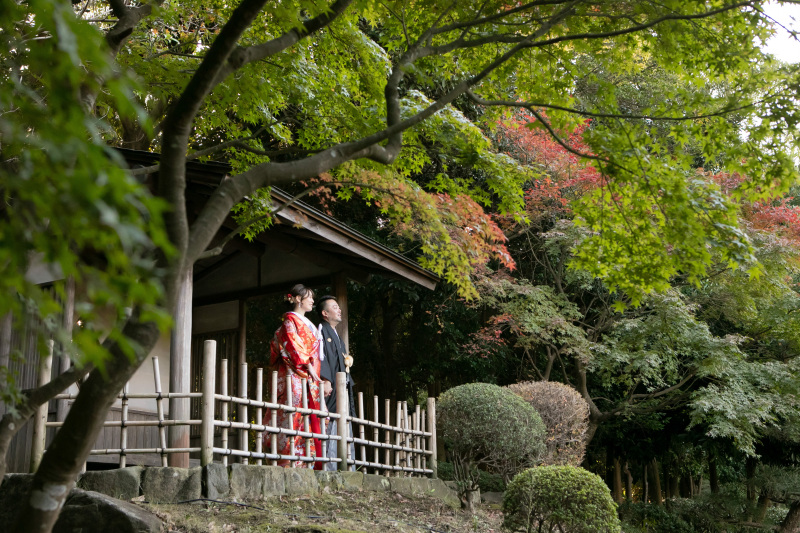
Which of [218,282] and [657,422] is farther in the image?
[657,422]

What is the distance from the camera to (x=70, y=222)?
6.40 feet

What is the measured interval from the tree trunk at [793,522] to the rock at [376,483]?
9.31 m

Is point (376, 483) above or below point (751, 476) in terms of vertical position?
above

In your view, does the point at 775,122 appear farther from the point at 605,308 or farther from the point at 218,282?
the point at 605,308

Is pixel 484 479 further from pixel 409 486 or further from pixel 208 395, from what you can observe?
pixel 208 395

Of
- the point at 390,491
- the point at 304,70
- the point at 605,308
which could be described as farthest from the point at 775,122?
the point at 605,308

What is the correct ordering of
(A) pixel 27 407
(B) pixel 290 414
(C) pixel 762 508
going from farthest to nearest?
(C) pixel 762 508 → (B) pixel 290 414 → (A) pixel 27 407

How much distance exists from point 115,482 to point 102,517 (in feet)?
2.63

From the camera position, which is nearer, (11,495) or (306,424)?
(11,495)

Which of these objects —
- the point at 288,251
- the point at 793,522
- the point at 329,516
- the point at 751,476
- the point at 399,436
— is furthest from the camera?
the point at 751,476

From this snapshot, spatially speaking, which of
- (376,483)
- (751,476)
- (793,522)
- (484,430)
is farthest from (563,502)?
(751,476)

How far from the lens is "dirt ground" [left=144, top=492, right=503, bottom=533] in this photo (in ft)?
19.4

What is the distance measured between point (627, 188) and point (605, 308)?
10.8 m

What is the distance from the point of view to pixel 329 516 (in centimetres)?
681
